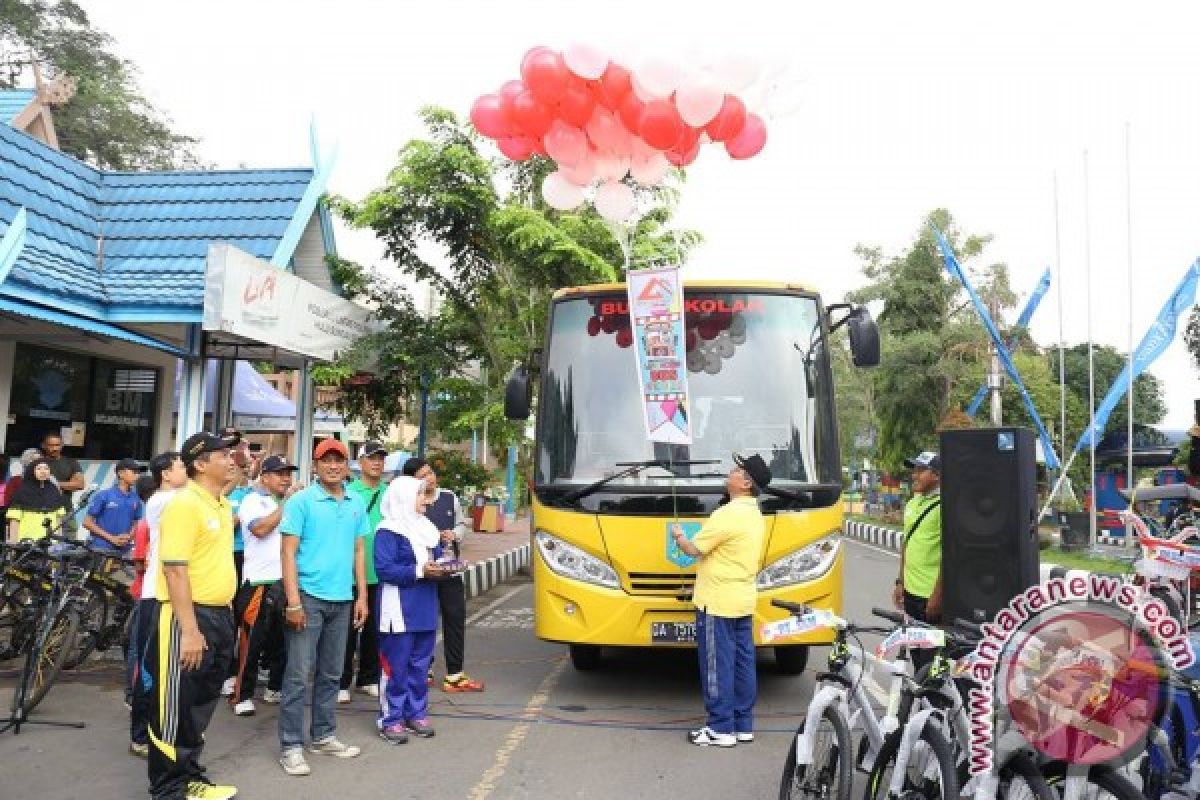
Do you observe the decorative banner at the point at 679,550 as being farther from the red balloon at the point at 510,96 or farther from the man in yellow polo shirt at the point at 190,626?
the red balloon at the point at 510,96

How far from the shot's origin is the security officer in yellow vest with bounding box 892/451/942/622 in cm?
573

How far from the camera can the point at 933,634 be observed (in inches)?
139

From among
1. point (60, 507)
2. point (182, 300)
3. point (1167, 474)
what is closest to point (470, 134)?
point (182, 300)

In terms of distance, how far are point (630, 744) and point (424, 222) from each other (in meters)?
10.3

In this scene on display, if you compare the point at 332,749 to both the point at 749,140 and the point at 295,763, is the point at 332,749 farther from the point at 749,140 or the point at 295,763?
the point at 749,140

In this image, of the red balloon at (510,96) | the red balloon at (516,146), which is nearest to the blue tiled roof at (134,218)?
the red balloon at (516,146)

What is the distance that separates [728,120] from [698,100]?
565mm

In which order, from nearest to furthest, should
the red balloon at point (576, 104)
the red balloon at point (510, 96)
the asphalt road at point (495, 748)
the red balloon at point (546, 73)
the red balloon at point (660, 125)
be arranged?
the asphalt road at point (495, 748) → the red balloon at point (660, 125) → the red balloon at point (546, 73) → the red balloon at point (576, 104) → the red balloon at point (510, 96)

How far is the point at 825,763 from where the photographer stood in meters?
3.85

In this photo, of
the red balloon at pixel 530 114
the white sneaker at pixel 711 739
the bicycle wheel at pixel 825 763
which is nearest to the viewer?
the bicycle wheel at pixel 825 763

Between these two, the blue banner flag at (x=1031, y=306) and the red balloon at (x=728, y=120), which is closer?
the red balloon at (x=728, y=120)

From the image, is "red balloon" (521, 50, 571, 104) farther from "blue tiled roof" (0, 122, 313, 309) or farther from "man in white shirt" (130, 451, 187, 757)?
"blue tiled roof" (0, 122, 313, 309)

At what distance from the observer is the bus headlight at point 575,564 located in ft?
19.7

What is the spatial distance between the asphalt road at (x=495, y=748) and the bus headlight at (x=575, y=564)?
0.89 m
